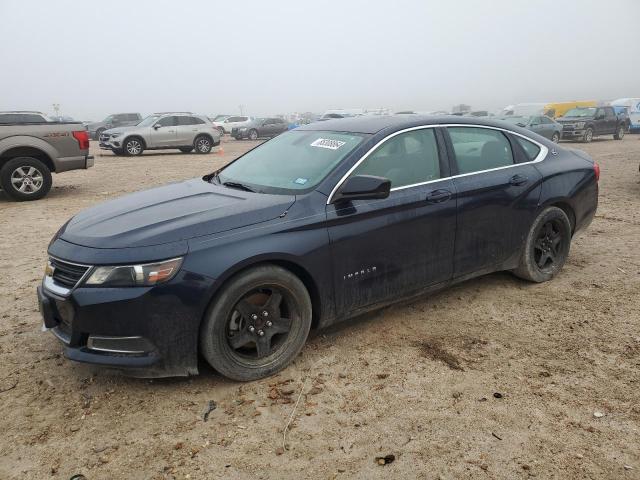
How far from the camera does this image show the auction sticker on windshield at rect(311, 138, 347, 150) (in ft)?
12.5

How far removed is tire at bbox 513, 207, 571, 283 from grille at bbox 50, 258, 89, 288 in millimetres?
3570

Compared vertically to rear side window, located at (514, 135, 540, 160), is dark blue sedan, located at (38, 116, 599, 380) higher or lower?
lower

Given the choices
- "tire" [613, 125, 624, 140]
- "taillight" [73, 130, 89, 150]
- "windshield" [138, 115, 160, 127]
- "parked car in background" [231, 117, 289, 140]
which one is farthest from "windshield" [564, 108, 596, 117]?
"taillight" [73, 130, 89, 150]

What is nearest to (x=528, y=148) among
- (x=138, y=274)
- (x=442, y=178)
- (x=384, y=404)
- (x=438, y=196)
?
(x=442, y=178)

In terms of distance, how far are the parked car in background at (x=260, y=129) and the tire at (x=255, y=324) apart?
104ft

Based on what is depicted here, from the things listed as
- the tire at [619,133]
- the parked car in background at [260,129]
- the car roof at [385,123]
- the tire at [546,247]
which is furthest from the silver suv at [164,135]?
the tire at [619,133]

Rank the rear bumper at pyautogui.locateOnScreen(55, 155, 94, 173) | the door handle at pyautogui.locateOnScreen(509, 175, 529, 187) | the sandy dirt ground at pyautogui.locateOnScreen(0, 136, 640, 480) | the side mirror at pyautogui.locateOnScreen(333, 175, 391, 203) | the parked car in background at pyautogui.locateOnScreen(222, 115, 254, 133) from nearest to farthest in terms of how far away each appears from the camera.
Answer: the sandy dirt ground at pyautogui.locateOnScreen(0, 136, 640, 480), the side mirror at pyautogui.locateOnScreen(333, 175, 391, 203), the door handle at pyautogui.locateOnScreen(509, 175, 529, 187), the rear bumper at pyautogui.locateOnScreen(55, 155, 94, 173), the parked car in background at pyautogui.locateOnScreen(222, 115, 254, 133)

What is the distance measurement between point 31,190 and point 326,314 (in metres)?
8.79

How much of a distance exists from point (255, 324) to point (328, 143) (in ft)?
4.98

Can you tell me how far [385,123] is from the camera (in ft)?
13.0

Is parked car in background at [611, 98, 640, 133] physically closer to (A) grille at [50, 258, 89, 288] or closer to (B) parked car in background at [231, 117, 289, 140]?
(B) parked car in background at [231, 117, 289, 140]

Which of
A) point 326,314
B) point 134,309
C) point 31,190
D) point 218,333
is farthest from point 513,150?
point 31,190

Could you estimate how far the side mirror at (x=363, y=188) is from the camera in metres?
3.32

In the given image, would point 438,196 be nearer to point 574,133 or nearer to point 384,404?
point 384,404
